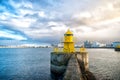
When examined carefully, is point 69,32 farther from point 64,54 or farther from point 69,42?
point 64,54

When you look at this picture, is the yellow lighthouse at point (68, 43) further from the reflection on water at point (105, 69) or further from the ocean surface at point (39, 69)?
the reflection on water at point (105, 69)

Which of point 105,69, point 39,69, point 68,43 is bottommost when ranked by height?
point 105,69

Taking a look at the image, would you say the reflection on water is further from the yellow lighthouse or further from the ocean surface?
the yellow lighthouse

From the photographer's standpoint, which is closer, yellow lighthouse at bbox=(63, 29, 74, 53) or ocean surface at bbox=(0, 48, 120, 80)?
yellow lighthouse at bbox=(63, 29, 74, 53)

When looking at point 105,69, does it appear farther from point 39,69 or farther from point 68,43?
point 39,69

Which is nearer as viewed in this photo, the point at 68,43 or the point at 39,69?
the point at 68,43

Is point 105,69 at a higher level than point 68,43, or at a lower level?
lower

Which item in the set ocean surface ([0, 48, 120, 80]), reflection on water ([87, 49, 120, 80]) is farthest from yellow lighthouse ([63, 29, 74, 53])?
reflection on water ([87, 49, 120, 80])

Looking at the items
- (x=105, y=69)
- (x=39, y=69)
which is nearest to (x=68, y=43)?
(x=39, y=69)

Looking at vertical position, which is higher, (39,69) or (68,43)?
(68,43)

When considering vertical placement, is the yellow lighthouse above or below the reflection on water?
above

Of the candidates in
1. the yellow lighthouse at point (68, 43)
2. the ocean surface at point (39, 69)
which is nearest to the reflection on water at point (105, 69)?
the ocean surface at point (39, 69)

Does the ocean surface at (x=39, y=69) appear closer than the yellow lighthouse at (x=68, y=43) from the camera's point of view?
No

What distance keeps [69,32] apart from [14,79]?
442 inches
